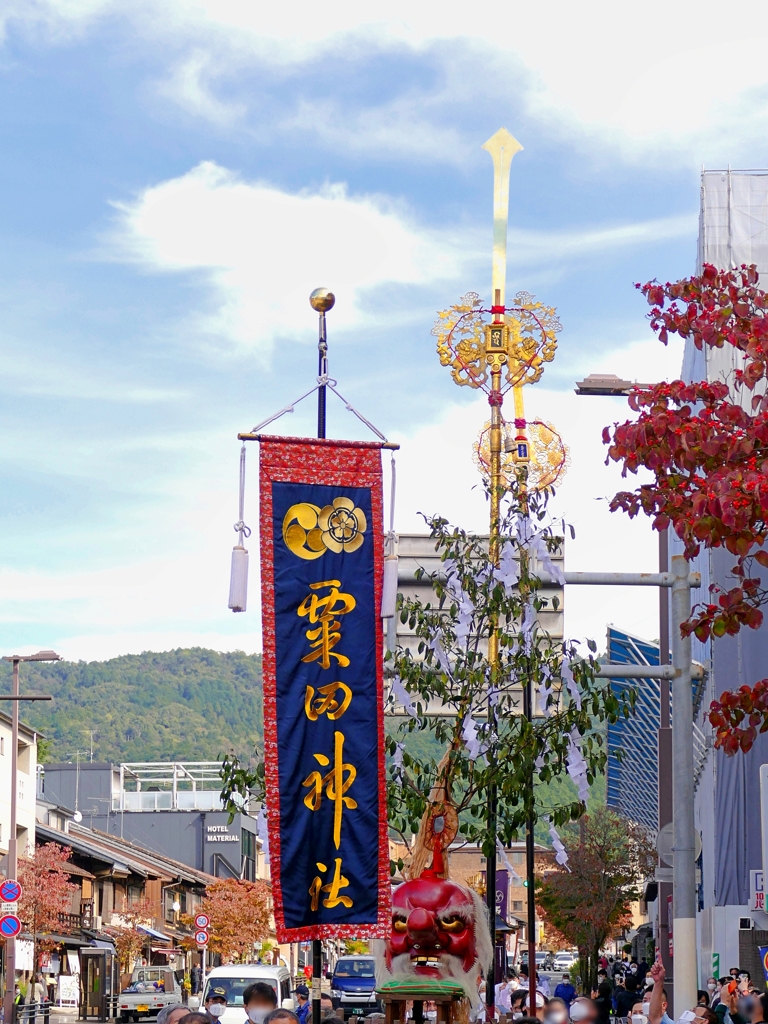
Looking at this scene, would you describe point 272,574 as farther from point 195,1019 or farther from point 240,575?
point 195,1019

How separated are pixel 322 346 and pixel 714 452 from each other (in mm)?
3174

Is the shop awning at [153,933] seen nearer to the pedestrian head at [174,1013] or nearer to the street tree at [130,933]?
the street tree at [130,933]

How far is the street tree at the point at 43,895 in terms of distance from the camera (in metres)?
46.5

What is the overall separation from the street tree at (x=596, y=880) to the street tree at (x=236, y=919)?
48.1 feet

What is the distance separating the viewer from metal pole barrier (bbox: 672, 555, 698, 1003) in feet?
51.2

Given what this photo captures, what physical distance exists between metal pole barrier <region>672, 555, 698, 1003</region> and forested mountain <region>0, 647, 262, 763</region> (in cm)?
12605

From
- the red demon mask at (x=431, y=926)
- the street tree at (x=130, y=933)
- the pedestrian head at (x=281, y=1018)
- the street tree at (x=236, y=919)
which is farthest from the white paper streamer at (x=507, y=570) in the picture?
the street tree at (x=236, y=919)

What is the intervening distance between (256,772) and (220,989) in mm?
13630

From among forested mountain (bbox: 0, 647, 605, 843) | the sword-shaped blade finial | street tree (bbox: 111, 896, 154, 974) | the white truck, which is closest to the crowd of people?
the sword-shaped blade finial

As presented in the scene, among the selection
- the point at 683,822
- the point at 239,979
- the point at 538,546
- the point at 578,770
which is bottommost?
the point at 239,979

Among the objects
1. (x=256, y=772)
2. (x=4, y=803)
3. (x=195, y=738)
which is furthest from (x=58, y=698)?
(x=256, y=772)

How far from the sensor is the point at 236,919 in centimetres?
7325

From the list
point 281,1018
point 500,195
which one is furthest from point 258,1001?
point 500,195

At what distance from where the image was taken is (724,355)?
3772 centimetres
